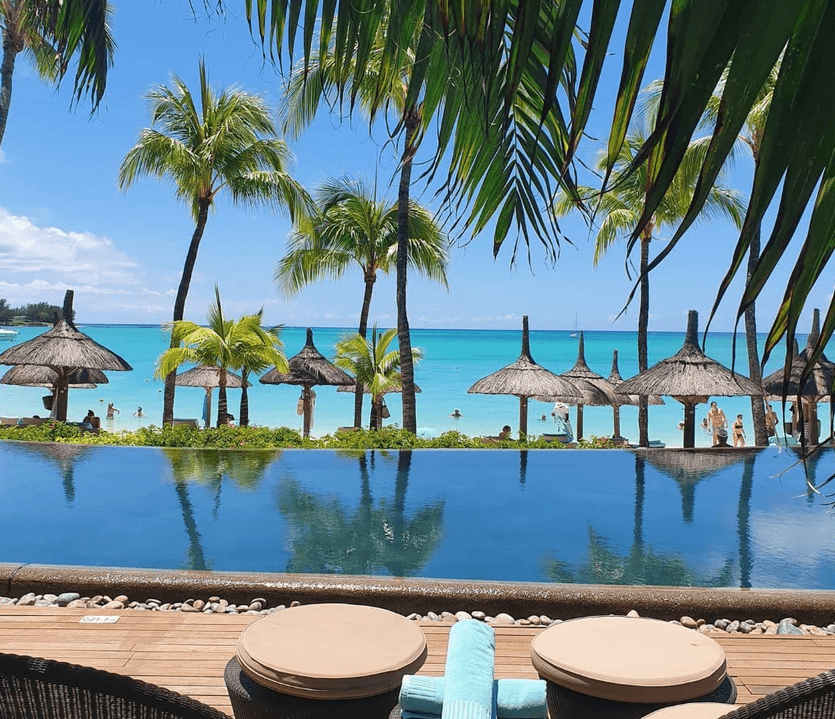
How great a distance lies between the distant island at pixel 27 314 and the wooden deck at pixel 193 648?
2637 inches

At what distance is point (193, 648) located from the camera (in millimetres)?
3332

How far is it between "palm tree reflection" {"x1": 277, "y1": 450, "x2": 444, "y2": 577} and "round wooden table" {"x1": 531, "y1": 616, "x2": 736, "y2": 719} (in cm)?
347

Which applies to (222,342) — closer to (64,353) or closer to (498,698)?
(64,353)

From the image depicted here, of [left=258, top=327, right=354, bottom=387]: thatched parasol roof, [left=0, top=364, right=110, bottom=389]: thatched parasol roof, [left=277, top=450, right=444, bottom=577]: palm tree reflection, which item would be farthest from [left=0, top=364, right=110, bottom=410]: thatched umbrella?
[left=277, top=450, right=444, bottom=577]: palm tree reflection

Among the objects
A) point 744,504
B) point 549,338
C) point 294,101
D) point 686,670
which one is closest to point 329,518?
point 744,504

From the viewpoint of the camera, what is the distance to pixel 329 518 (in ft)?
23.7

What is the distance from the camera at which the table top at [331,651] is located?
6.71 ft

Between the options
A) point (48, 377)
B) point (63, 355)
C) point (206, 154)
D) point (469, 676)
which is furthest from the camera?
point (48, 377)

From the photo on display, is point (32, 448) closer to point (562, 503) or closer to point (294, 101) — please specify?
point (562, 503)

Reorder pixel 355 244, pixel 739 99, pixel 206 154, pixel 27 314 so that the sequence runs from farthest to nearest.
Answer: pixel 27 314, pixel 355 244, pixel 206 154, pixel 739 99

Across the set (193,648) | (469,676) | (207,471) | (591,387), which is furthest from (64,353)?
(469,676)

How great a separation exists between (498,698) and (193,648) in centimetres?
189

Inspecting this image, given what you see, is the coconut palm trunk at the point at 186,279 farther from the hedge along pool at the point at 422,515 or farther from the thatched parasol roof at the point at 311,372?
the hedge along pool at the point at 422,515

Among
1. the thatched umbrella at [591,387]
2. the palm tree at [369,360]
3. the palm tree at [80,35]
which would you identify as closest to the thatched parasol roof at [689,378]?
the thatched umbrella at [591,387]
